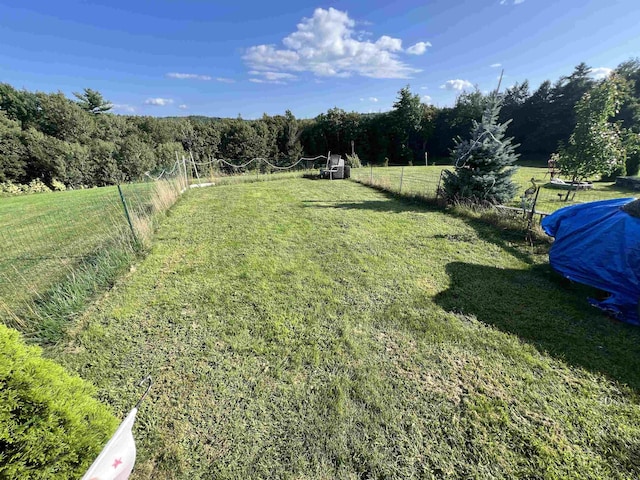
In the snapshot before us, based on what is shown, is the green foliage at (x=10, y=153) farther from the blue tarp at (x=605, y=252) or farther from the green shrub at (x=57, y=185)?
the blue tarp at (x=605, y=252)

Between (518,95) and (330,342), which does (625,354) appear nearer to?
(330,342)

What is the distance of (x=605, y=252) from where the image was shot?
306cm

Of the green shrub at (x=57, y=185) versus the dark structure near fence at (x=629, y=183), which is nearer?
the dark structure near fence at (x=629, y=183)

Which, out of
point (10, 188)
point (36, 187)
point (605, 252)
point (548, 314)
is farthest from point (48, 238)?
point (36, 187)

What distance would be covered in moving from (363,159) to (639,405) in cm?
2585

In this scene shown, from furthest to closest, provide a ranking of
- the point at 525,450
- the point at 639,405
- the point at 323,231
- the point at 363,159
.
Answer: the point at 363,159 → the point at 323,231 → the point at 639,405 → the point at 525,450

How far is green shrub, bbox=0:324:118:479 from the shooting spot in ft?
3.14

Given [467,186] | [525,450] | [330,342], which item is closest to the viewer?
[525,450]

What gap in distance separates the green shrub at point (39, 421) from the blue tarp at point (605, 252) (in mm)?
4589

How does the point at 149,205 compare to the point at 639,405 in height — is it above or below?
above

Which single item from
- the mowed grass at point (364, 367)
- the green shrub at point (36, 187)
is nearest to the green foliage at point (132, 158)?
the green shrub at point (36, 187)

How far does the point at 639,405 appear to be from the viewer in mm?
1967

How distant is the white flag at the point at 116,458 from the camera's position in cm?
89

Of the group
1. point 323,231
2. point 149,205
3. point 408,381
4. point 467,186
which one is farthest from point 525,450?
point 149,205
